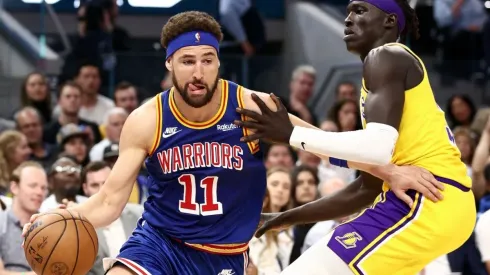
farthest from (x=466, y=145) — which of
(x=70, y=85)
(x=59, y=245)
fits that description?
(x=59, y=245)

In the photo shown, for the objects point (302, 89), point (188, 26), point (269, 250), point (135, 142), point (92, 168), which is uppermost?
point (188, 26)

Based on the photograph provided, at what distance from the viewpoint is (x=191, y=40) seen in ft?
20.5

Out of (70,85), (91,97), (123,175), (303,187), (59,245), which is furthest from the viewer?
(91,97)

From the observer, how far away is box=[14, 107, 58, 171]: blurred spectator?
11.5 metres

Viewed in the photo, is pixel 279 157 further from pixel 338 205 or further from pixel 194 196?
pixel 194 196

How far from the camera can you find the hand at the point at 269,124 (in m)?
A: 5.79

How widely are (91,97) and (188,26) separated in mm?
6602

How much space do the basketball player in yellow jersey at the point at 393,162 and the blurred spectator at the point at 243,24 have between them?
7823 mm

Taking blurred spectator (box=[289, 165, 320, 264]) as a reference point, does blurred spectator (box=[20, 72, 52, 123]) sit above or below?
above

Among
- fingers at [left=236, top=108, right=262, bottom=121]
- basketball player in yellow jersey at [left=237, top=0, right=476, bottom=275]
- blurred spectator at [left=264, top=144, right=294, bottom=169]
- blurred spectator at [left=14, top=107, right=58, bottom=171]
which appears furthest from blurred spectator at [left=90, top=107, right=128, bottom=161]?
basketball player in yellow jersey at [left=237, top=0, right=476, bottom=275]

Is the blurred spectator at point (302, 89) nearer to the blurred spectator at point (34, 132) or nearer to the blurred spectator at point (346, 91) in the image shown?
the blurred spectator at point (346, 91)

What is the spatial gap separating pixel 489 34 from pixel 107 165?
5.94m

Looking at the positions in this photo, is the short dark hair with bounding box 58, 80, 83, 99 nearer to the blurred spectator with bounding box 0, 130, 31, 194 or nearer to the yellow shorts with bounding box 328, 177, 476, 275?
the blurred spectator with bounding box 0, 130, 31, 194

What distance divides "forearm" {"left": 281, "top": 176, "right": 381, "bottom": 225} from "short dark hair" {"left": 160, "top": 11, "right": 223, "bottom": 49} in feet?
3.83
